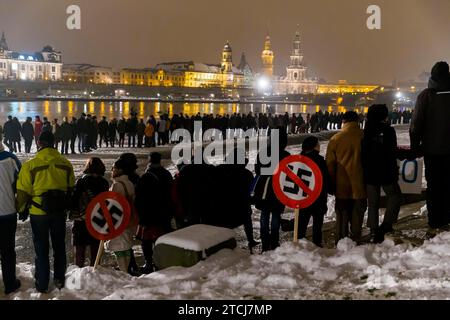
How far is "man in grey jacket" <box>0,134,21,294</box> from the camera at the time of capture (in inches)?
220

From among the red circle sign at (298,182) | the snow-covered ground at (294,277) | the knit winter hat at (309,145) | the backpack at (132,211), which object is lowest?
the snow-covered ground at (294,277)

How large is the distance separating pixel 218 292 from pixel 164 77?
626ft

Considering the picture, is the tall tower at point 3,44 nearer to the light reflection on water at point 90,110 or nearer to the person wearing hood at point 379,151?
the light reflection on water at point 90,110

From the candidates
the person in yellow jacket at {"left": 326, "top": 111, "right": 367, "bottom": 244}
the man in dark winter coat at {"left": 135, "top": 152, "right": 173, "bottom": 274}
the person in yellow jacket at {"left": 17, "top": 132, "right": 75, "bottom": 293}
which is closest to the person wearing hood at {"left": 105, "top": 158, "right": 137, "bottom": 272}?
the man in dark winter coat at {"left": 135, "top": 152, "right": 173, "bottom": 274}

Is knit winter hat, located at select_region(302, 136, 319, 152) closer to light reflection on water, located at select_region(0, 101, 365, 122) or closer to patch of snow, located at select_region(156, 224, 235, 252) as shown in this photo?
patch of snow, located at select_region(156, 224, 235, 252)

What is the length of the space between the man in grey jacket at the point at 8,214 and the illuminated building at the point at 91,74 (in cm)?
18844

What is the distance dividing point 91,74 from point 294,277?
642 feet

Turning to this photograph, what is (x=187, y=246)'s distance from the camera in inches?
224

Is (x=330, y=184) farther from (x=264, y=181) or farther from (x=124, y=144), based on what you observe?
(x=124, y=144)

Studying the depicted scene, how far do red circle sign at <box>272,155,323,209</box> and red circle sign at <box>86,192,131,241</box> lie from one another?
1.79 m

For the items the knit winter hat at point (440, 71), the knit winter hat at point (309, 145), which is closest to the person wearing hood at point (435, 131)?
the knit winter hat at point (440, 71)

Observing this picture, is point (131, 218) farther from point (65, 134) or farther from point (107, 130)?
point (107, 130)

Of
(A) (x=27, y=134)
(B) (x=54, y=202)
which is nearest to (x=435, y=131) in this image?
(B) (x=54, y=202)

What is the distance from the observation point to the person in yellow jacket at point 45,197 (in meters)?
5.50
